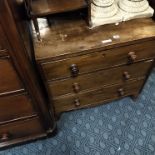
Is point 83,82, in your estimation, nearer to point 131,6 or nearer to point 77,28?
point 77,28

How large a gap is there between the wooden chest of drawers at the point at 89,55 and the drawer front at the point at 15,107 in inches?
5.9

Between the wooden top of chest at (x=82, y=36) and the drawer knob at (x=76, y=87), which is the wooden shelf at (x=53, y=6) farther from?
the drawer knob at (x=76, y=87)

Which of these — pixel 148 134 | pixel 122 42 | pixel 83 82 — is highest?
pixel 122 42

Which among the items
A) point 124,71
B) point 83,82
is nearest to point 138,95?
point 124,71

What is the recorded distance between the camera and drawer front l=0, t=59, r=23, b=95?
71 cm

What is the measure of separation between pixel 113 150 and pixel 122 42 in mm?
696

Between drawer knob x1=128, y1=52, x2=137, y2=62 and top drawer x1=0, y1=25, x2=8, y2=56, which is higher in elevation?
top drawer x1=0, y1=25, x2=8, y2=56

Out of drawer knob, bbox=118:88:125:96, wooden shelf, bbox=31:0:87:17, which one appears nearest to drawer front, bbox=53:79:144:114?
drawer knob, bbox=118:88:125:96

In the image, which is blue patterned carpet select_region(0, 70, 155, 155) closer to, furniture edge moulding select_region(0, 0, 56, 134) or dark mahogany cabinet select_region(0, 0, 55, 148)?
dark mahogany cabinet select_region(0, 0, 55, 148)

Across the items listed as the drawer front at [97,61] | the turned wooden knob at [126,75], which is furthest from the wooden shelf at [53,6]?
the turned wooden knob at [126,75]

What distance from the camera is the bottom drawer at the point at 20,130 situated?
105 cm

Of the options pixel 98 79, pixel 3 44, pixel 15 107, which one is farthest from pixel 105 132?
pixel 3 44

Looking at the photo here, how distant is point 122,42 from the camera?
925 millimetres

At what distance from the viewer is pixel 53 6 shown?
2.89 ft
